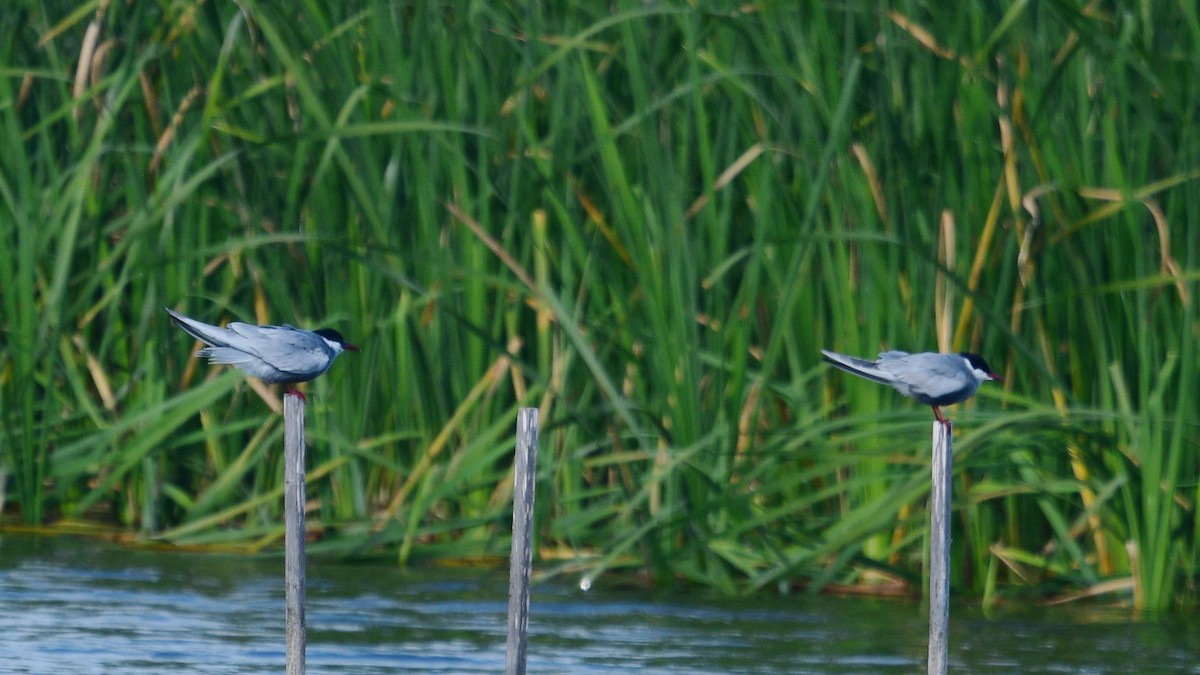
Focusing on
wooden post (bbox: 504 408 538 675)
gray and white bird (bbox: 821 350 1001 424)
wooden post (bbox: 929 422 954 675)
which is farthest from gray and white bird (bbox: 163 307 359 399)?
wooden post (bbox: 929 422 954 675)

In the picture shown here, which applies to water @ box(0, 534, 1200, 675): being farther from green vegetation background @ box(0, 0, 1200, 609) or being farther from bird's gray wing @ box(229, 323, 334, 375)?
bird's gray wing @ box(229, 323, 334, 375)

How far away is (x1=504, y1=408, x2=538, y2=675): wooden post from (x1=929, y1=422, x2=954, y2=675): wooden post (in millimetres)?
1106

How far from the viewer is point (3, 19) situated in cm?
934

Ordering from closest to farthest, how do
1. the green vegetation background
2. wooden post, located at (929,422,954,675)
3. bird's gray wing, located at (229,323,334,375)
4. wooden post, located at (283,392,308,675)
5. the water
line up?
wooden post, located at (929,422,954,675) < wooden post, located at (283,392,308,675) < bird's gray wing, located at (229,323,334,375) < the water < the green vegetation background

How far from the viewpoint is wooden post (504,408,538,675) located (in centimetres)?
578

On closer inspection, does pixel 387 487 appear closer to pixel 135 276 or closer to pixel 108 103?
pixel 135 276

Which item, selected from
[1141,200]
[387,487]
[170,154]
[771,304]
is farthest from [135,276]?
[1141,200]

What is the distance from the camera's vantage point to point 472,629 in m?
7.50

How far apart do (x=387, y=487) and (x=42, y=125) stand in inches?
81.5

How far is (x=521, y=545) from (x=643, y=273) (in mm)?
2053

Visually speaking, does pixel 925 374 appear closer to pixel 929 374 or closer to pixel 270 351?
pixel 929 374

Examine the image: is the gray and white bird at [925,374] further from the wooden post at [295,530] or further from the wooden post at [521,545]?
the wooden post at [295,530]

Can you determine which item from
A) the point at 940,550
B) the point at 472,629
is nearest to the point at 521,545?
the point at 940,550

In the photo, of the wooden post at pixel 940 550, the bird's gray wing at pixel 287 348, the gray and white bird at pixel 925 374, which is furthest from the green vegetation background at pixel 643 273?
the bird's gray wing at pixel 287 348
